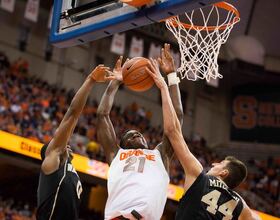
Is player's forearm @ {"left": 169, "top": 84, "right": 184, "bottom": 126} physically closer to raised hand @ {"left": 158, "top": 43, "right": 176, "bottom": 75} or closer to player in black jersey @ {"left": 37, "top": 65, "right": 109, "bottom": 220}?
raised hand @ {"left": 158, "top": 43, "right": 176, "bottom": 75}

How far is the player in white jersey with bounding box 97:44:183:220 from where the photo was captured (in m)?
3.14

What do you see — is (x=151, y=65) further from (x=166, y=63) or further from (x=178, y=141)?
(x=178, y=141)

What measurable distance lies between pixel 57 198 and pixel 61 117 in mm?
8668

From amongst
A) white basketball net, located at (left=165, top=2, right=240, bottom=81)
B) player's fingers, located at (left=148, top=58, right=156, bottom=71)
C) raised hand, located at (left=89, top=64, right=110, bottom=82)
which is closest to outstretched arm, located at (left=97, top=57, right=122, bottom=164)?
raised hand, located at (left=89, top=64, right=110, bottom=82)

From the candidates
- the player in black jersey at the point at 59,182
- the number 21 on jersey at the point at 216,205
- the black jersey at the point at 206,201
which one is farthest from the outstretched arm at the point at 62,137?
the number 21 on jersey at the point at 216,205

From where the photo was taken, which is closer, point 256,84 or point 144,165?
point 144,165

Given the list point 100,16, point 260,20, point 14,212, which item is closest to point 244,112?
point 260,20

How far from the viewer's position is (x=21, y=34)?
14273 mm

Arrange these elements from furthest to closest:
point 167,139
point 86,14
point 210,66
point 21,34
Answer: point 21,34
point 210,66
point 86,14
point 167,139

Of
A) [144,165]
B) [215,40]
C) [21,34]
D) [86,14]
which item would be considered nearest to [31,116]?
[21,34]

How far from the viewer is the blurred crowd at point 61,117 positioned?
1060 centimetres

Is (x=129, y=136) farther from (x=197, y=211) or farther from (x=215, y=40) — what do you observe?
(x=215, y=40)

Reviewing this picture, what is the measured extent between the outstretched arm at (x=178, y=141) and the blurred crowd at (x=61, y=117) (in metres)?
6.90

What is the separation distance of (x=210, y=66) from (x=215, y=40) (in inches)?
11.5
